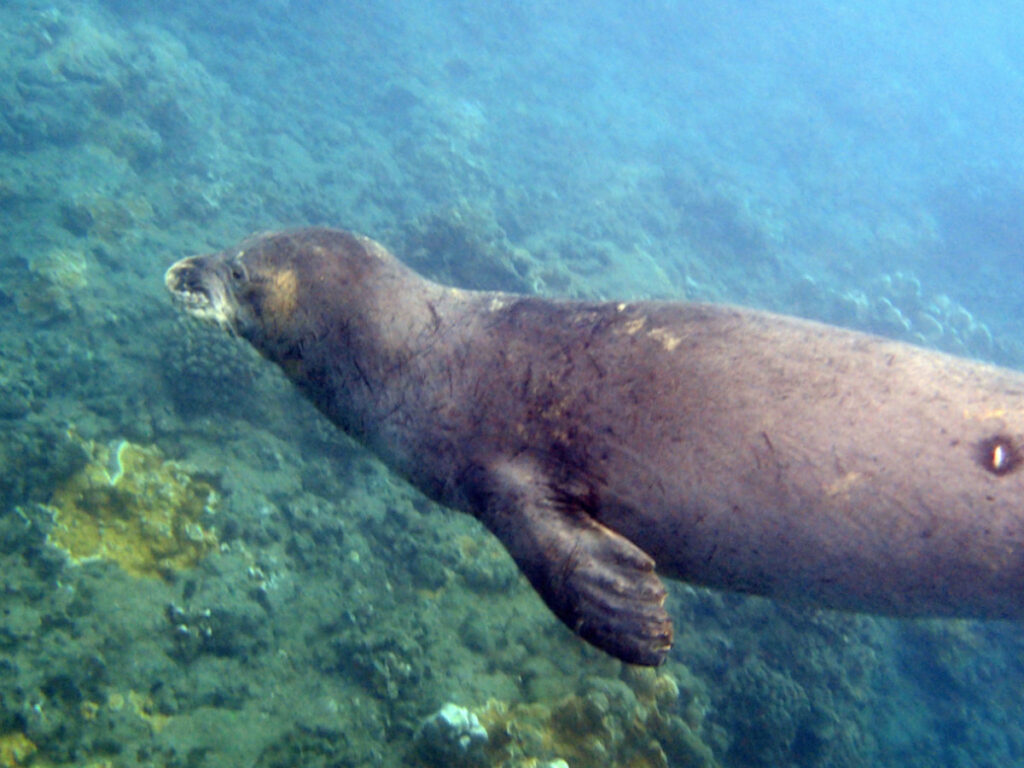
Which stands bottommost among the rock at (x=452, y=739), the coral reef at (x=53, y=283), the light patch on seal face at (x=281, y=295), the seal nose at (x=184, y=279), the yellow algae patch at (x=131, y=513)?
the coral reef at (x=53, y=283)

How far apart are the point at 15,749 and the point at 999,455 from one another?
627cm

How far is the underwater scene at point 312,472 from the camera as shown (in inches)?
193

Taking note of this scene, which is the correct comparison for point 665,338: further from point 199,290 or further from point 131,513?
point 131,513

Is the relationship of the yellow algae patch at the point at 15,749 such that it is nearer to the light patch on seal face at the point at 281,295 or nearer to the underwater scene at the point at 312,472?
the underwater scene at the point at 312,472

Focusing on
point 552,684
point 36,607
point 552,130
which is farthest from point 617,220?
point 36,607

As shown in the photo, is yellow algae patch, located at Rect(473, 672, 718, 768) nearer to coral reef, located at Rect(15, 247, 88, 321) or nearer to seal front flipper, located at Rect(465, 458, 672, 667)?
seal front flipper, located at Rect(465, 458, 672, 667)

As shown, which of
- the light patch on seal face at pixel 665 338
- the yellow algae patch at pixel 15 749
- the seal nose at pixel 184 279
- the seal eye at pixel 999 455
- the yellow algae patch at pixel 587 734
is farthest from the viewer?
the yellow algae patch at pixel 587 734

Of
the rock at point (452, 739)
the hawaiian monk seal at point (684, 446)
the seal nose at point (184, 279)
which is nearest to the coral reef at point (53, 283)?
the seal nose at point (184, 279)

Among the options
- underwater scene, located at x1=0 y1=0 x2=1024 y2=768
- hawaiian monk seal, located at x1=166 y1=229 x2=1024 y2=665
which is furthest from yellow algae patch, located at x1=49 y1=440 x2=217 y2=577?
hawaiian monk seal, located at x1=166 y1=229 x2=1024 y2=665

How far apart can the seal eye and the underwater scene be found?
35cm

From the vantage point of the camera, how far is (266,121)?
19281 mm

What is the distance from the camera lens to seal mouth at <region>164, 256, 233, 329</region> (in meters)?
3.68

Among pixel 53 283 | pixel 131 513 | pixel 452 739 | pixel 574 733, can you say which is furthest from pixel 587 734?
pixel 53 283

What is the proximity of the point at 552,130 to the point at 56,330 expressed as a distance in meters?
25.2
